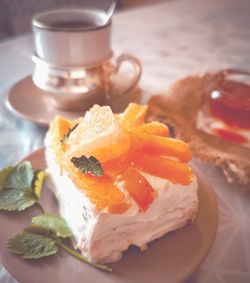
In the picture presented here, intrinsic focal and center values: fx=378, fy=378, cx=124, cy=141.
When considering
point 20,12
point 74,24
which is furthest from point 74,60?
point 20,12

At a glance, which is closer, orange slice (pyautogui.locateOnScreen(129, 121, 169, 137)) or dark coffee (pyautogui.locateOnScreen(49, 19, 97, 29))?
orange slice (pyautogui.locateOnScreen(129, 121, 169, 137))

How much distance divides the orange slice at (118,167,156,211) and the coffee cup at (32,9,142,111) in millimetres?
470

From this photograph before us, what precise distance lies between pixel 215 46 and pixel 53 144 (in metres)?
1.06

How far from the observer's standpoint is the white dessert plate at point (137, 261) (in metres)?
0.58

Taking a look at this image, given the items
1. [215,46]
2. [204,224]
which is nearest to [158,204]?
[204,224]

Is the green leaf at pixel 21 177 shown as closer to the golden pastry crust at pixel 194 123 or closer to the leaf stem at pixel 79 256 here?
the leaf stem at pixel 79 256

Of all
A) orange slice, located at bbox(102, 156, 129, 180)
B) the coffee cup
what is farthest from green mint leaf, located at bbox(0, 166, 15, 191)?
the coffee cup

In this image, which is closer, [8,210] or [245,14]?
[8,210]

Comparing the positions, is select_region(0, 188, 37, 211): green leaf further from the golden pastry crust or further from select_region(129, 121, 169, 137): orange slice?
the golden pastry crust

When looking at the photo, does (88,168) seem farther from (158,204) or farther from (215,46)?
(215,46)

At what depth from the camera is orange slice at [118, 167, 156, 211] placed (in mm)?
610

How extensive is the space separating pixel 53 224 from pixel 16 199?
0.10m

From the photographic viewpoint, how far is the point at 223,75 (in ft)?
3.49

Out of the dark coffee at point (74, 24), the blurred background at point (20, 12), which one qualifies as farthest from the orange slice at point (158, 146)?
the blurred background at point (20, 12)
